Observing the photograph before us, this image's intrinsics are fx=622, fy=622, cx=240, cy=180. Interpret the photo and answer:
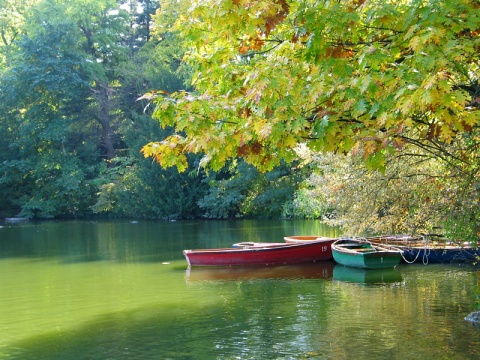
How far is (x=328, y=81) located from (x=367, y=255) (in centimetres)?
1172

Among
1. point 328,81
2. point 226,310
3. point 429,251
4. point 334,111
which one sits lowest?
point 226,310

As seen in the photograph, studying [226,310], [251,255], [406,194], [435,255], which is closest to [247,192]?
[251,255]

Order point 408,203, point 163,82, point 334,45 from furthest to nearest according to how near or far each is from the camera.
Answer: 1. point 163,82
2. point 408,203
3. point 334,45

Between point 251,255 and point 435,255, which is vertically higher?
point 251,255

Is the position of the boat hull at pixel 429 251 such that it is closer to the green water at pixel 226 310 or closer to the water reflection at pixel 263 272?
the green water at pixel 226 310

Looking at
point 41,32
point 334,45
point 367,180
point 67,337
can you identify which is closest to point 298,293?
point 367,180

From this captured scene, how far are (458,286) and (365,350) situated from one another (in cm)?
561

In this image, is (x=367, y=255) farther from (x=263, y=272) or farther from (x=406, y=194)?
(x=406, y=194)

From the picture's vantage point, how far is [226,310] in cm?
1240

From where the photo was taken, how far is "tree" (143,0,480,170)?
4832 mm

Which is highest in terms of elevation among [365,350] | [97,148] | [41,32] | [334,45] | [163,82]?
[41,32]

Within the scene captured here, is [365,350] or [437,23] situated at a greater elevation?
[437,23]

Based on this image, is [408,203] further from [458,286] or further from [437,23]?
[437,23]

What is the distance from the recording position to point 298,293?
13945 millimetres
